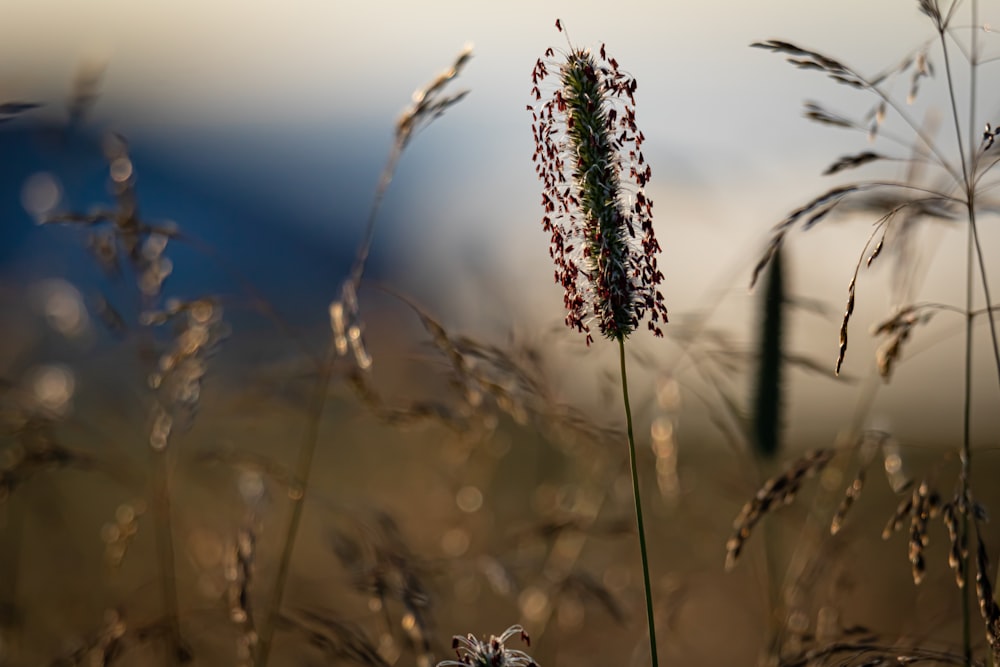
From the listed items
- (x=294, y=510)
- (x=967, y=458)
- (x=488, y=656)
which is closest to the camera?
(x=488, y=656)

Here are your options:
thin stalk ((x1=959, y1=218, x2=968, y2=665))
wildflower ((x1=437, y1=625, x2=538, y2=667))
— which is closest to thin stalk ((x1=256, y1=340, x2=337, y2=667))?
wildflower ((x1=437, y1=625, x2=538, y2=667))

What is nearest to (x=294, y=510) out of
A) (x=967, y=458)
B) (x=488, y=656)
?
(x=488, y=656)

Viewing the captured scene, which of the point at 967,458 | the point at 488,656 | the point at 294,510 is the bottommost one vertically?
the point at 294,510

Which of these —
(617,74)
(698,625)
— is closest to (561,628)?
(698,625)

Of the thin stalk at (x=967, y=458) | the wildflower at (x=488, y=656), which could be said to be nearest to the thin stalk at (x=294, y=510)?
the wildflower at (x=488, y=656)

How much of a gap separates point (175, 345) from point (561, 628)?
Answer: 177 cm

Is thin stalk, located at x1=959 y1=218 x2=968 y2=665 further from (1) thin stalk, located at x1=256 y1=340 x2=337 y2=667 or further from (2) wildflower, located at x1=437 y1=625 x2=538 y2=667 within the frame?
(1) thin stalk, located at x1=256 y1=340 x2=337 y2=667

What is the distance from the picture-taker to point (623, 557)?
477 centimetres

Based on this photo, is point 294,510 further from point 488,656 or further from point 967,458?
point 967,458

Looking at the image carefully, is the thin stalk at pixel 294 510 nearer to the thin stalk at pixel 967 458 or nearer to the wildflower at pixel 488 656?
the wildflower at pixel 488 656

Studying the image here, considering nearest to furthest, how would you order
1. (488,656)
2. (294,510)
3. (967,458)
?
1. (488,656)
2. (967,458)
3. (294,510)

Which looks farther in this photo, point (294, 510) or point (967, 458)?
point (294, 510)

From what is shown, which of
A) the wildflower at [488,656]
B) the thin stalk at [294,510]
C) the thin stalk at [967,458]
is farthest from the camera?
the thin stalk at [294,510]

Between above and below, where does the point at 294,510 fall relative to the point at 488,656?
below
